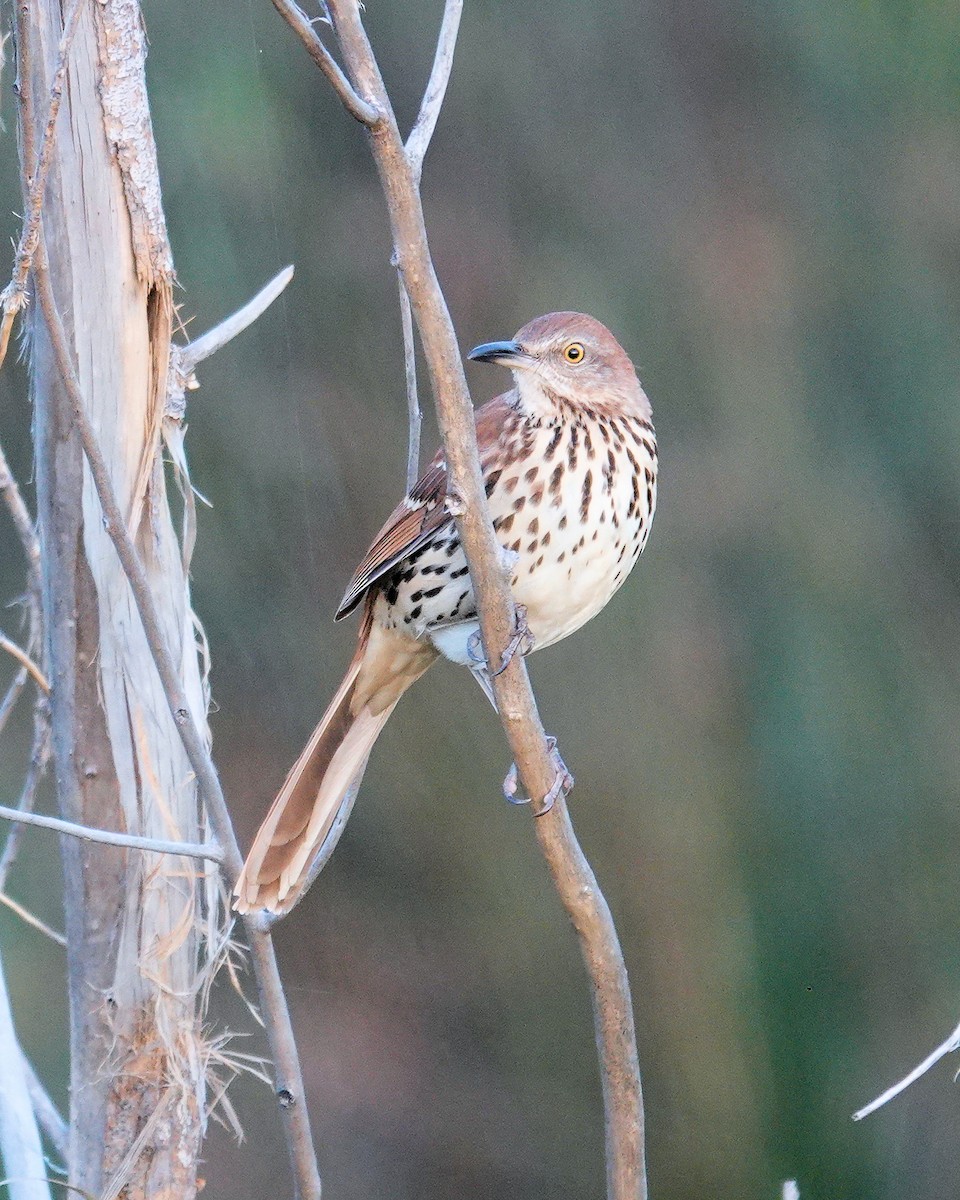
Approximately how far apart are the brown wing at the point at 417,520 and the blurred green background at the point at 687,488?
6.25 feet

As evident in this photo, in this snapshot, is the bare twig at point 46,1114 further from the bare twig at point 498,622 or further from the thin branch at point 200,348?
the thin branch at point 200,348

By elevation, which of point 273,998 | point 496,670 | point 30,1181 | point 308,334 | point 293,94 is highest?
point 293,94

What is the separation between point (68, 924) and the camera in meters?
2.03

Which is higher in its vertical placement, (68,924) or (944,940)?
(68,924)

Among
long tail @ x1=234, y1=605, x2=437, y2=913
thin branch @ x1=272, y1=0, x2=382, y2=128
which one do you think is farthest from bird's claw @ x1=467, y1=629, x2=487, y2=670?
thin branch @ x1=272, y1=0, x2=382, y2=128

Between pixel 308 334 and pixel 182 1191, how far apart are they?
287 centimetres

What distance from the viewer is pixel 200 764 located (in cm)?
151

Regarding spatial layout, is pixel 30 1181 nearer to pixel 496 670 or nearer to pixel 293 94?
pixel 496 670

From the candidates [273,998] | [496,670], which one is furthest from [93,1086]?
[496,670]

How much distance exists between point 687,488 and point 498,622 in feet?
9.23

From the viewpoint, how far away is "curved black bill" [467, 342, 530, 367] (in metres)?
2.24

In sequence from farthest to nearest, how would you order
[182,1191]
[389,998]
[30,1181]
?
[389,998] → [182,1191] → [30,1181]

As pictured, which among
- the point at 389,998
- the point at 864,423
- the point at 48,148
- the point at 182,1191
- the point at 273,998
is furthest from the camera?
the point at 389,998

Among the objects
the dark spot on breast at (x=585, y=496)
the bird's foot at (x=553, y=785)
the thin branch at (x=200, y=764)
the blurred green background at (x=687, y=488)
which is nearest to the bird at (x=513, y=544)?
the dark spot on breast at (x=585, y=496)
